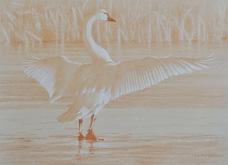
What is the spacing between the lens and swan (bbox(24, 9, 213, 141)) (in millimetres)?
2039

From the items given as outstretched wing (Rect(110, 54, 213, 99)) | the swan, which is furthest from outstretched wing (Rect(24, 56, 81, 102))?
outstretched wing (Rect(110, 54, 213, 99))

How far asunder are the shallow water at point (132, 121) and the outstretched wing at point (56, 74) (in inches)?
1.1

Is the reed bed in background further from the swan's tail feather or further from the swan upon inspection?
the swan's tail feather

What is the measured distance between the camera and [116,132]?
2068mm

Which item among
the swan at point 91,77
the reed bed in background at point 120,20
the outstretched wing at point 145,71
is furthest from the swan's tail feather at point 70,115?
the reed bed in background at point 120,20

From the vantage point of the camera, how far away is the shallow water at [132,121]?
2053 mm

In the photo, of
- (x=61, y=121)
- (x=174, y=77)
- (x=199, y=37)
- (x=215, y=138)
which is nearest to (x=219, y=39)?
(x=199, y=37)

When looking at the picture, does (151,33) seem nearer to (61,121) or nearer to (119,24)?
(119,24)

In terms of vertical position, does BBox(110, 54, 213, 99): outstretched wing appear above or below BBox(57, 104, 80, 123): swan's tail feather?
above

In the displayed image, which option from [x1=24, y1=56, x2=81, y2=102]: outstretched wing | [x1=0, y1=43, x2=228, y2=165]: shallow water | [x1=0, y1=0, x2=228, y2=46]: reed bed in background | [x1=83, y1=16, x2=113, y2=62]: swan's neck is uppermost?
[x1=0, y1=0, x2=228, y2=46]: reed bed in background

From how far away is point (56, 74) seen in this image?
2080 mm

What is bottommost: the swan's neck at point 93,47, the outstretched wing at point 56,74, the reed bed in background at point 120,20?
the outstretched wing at point 56,74

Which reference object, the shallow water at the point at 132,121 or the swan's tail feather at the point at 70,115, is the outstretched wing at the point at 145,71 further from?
the swan's tail feather at the point at 70,115

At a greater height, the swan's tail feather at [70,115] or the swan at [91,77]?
the swan at [91,77]
